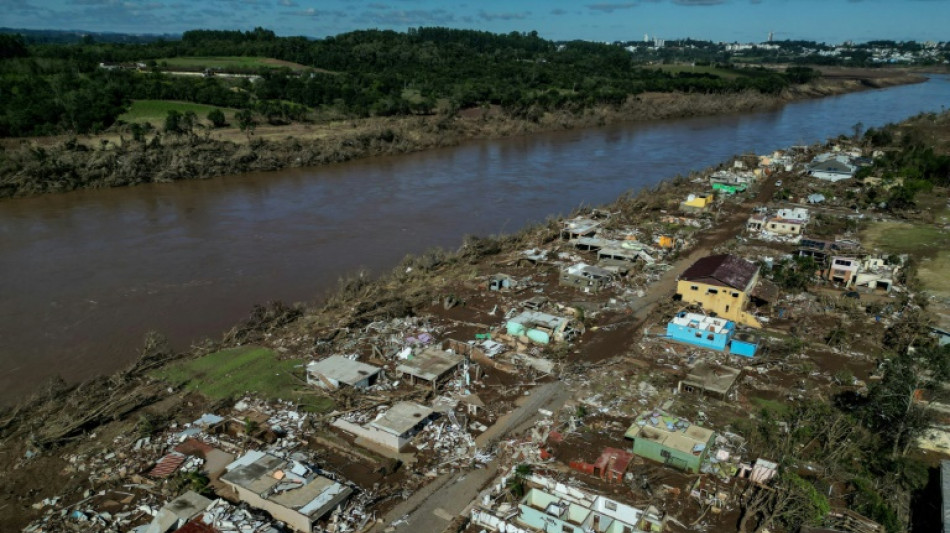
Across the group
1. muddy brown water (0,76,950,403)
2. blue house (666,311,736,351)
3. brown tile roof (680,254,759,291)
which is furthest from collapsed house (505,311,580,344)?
muddy brown water (0,76,950,403)

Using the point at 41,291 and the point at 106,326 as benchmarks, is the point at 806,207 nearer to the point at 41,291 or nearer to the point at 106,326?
the point at 106,326

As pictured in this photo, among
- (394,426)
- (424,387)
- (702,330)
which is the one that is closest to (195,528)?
(394,426)

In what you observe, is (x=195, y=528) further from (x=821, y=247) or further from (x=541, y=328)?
(x=821, y=247)

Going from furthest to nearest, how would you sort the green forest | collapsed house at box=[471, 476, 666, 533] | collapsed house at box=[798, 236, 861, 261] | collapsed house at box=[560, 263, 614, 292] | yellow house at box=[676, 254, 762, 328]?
the green forest < collapsed house at box=[798, 236, 861, 261] < collapsed house at box=[560, 263, 614, 292] < yellow house at box=[676, 254, 762, 328] < collapsed house at box=[471, 476, 666, 533]

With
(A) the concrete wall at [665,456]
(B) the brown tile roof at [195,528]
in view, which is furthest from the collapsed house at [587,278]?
(B) the brown tile roof at [195,528]

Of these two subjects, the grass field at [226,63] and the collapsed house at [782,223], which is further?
Answer: the grass field at [226,63]

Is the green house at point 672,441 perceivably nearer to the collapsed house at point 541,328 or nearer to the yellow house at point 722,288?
the collapsed house at point 541,328

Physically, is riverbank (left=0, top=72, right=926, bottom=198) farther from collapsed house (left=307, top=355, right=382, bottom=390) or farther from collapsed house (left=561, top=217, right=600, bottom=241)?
collapsed house (left=307, top=355, right=382, bottom=390)
